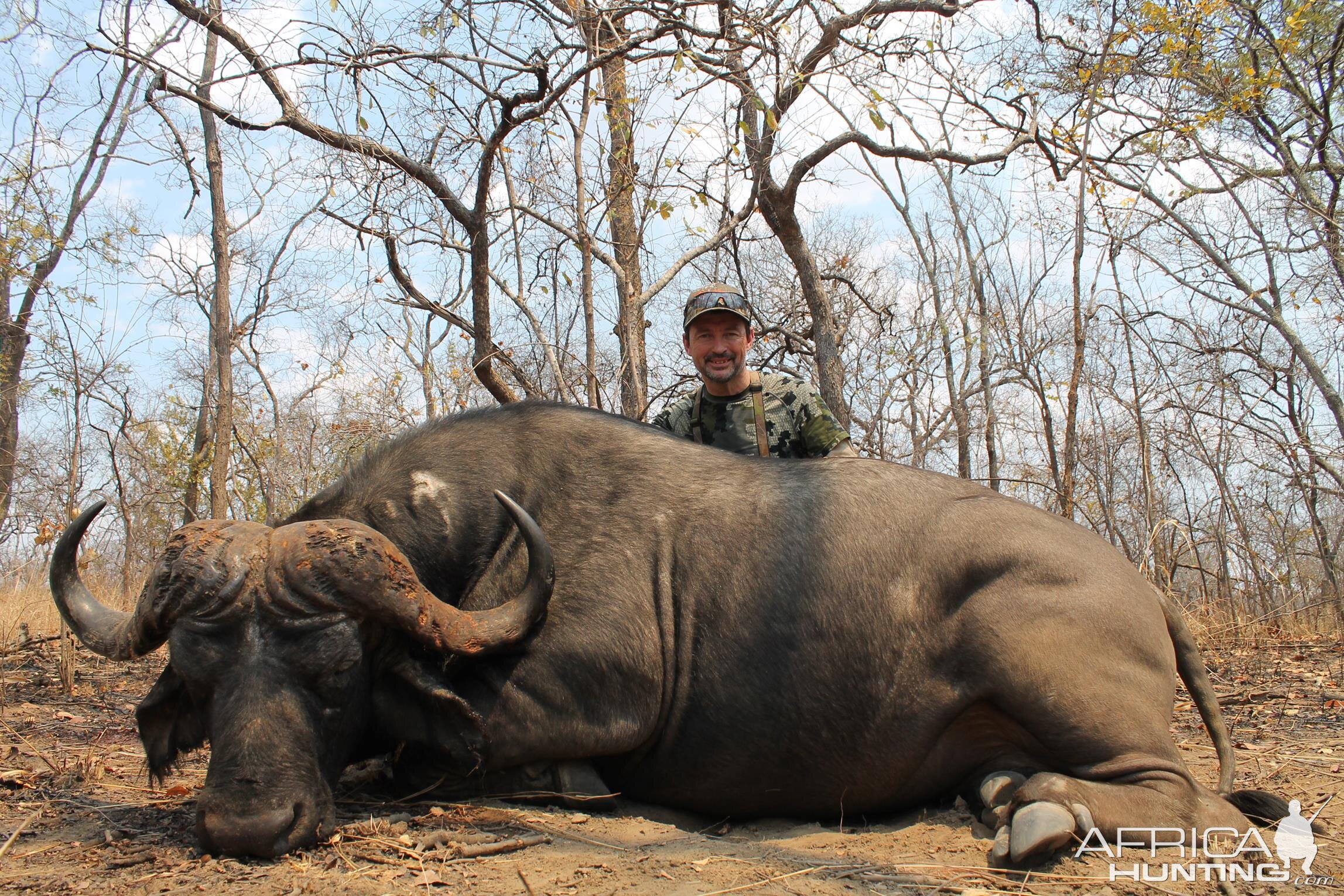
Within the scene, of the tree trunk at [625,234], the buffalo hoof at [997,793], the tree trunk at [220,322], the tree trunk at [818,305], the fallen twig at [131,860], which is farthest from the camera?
the tree trunk at [220,322]

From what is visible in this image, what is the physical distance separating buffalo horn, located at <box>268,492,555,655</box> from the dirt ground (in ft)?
2.19

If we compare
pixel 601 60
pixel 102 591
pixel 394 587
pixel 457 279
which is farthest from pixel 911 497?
pixel 102 591

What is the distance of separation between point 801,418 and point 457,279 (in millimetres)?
4811

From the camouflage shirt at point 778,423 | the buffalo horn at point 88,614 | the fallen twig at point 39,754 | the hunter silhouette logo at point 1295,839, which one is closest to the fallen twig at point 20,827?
the fallen twig at point 39,754

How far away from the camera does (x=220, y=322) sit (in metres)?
13.5

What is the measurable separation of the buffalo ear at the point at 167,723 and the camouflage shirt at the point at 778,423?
3452 millimetres

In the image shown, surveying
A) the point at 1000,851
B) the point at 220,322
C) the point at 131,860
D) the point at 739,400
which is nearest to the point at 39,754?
the point at 131,860

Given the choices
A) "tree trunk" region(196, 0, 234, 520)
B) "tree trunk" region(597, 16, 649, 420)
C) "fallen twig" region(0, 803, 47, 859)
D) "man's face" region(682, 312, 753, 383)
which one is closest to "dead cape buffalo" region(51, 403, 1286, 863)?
"fallen twig" region(0, 803, 47, 859)

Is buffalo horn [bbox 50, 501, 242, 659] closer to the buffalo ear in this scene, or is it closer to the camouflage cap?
the buffalo ear

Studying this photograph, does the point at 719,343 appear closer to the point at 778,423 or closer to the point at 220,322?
the point at 778,423

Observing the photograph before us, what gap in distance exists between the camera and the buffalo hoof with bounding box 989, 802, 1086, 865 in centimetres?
293

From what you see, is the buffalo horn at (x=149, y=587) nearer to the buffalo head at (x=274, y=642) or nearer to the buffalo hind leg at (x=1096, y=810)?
the buffalo head at (x=274, y=642)

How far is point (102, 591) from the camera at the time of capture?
11148mm

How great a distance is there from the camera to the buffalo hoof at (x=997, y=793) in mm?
3338
